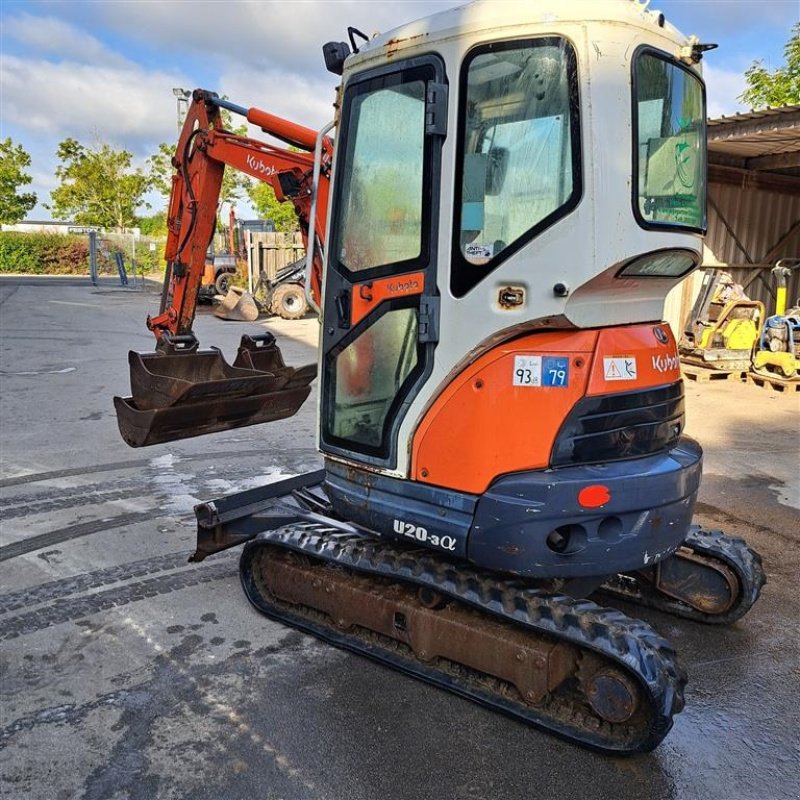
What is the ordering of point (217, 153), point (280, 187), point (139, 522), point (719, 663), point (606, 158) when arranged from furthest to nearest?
point (139, 522) → point (217, 153) → point (280, 187) → point (719, 663) → point (606, 158)

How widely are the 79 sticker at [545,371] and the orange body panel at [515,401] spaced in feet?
0.05

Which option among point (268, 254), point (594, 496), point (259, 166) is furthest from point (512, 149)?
point (268, 254)

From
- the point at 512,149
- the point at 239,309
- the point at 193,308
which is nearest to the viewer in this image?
the point at 512,149

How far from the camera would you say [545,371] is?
9.39 feet

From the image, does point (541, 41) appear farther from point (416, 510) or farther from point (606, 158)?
point (416, 510)

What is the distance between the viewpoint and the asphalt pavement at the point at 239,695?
276 cm

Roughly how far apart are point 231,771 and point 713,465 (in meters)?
5.58

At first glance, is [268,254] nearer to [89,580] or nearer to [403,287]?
[89,580]

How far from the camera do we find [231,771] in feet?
9.13

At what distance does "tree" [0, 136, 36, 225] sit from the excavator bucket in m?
45.9

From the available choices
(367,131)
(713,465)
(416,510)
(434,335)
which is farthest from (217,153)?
(713,465)

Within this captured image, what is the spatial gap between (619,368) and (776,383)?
28.3ft

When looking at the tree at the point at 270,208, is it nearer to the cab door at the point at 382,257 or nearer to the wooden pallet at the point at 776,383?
the wooden pallet at the point at 776,383

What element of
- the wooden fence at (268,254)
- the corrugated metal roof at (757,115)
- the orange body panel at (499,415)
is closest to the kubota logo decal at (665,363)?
the orange body panel at (499,415)
